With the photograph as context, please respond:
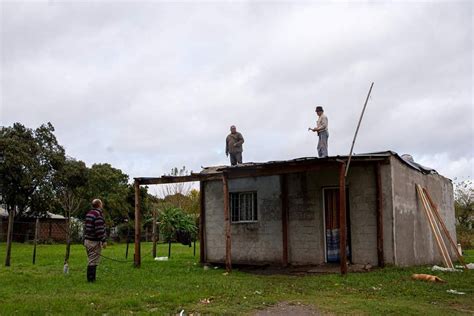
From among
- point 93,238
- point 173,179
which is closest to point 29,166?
point 173,179

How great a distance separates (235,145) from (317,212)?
325cm

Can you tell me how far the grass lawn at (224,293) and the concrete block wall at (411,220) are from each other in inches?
42.8

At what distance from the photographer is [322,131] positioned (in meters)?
14.0

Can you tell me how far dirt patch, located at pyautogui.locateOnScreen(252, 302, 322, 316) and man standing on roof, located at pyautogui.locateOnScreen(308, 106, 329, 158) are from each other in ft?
20.7

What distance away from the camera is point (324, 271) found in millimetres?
13141

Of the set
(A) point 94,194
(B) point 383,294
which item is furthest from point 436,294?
(A) point 94,194

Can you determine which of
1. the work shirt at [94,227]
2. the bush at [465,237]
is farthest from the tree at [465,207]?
the work shirt at [94,227]

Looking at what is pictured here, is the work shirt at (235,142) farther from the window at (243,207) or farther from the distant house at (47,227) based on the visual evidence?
the distant house at (47,227)

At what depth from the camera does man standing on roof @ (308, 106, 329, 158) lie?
13.9m

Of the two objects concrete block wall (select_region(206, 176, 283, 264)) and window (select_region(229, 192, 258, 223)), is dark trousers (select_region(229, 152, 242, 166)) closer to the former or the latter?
concrete block wall (select_region(206, 176, 283, 264))

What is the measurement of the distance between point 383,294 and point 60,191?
1115 inches

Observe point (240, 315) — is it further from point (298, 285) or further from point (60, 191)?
point (60, 191)

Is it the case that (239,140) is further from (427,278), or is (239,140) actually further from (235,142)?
(427,278)

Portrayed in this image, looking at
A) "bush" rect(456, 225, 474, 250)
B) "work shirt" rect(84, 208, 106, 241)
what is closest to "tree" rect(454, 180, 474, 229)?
"bush" rect(456, 225, 474, 250)
